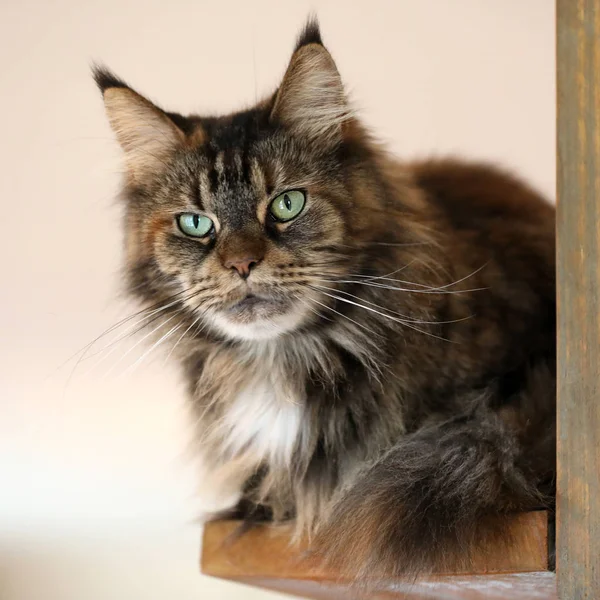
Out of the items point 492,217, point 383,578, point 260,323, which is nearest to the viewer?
point 383,578

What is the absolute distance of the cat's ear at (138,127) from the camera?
1198mm

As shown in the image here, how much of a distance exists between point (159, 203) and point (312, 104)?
27cm

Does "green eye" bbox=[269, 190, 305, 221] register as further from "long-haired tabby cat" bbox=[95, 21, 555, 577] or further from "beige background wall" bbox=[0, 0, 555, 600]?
"beige background wall" bbox=[0, 0, 555, 600]

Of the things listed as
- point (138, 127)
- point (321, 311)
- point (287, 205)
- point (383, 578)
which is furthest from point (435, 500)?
point (138, 127)

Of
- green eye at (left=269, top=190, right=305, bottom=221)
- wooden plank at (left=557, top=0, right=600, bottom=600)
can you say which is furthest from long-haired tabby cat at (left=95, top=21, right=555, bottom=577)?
wooden plank at (left=557, top=0, right=600, bottom=600)

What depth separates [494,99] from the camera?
6.83 feet

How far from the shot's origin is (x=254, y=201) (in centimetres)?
113

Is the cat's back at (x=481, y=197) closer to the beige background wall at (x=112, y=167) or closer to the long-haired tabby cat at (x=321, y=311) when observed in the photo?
the long-haired tabby cat at (x=321, y=311)

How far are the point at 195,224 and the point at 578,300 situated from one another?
573mm

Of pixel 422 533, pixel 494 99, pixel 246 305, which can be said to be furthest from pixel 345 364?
pixel 494 99

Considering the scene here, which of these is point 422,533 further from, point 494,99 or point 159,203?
point 494,99

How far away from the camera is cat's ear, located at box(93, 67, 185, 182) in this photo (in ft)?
3.93

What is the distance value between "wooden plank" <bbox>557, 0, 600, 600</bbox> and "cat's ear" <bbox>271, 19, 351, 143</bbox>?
410 millimetres

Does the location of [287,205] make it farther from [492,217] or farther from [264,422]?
[492,217]
